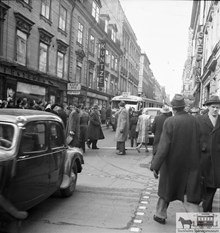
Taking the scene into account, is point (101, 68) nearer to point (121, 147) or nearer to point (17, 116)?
point (121, 147)

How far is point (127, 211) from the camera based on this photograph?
506 cm

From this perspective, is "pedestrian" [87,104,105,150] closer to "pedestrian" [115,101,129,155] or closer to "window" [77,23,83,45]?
"pedestrian" [115,101,129,155]

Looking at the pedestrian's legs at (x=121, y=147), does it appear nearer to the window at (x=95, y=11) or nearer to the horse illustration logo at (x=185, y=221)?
the horse illustration logo at (x=185, y=221)

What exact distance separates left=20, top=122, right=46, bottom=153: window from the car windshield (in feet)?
0.48

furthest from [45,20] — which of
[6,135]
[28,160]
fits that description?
[28,160]

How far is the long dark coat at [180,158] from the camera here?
4062mm

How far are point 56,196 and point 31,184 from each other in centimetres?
174

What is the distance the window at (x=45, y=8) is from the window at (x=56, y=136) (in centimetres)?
1565

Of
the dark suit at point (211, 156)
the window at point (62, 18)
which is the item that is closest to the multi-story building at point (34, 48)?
the window at point (62, 18)

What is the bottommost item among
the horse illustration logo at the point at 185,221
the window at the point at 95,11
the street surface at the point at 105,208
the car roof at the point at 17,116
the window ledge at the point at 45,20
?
the street surface at the point at 105,208

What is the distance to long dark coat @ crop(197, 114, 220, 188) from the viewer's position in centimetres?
455

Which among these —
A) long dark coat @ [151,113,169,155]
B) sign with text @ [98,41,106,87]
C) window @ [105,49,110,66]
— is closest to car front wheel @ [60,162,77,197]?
long dark coat @ [151,113,169,155]

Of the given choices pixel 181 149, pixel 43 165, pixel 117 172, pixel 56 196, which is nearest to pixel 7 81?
pixel 117 172

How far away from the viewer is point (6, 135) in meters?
3.96
